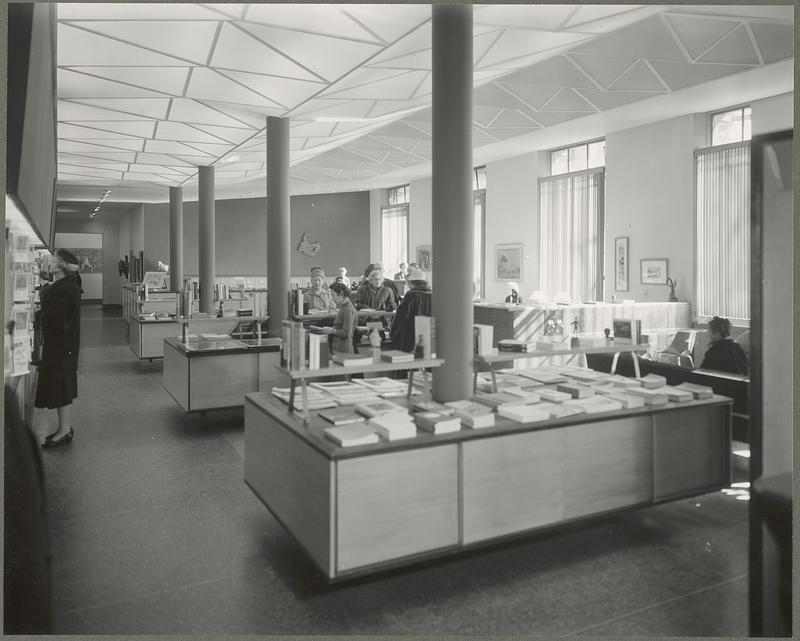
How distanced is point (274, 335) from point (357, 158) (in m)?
6.26

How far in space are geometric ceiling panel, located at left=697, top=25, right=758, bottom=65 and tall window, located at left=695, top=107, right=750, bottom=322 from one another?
2.54 meters

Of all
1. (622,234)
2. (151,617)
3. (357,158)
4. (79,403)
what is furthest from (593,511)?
(357,158)

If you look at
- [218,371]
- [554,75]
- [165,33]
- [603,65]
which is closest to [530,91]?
[554,75]

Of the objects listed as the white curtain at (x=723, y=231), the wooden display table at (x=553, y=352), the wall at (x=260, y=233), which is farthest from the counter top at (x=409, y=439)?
the wall at (x=260, y=233)

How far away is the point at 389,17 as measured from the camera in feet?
16.3

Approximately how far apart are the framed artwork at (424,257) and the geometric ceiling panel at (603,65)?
920 cm

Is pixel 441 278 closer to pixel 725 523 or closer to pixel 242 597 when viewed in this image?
pixel 242 597

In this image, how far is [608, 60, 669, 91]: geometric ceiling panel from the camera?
7266 mm

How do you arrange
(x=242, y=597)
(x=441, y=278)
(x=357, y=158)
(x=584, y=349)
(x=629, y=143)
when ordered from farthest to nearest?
(x=357, y=158) → (x=629, y=143) → (x=584, y=349) → (x=441, y=278) → (x=242, y=597)

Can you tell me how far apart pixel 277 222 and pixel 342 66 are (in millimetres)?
2308

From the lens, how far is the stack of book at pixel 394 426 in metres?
3.22

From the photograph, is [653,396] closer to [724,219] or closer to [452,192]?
[452,192]

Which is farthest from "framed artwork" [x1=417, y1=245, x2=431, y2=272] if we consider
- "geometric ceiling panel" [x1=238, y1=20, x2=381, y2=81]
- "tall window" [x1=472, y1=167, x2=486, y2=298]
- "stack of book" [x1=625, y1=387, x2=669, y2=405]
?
"stack of book" [x1=625, y1=387, x2=669, y2=405]

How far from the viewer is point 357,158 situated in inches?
510
